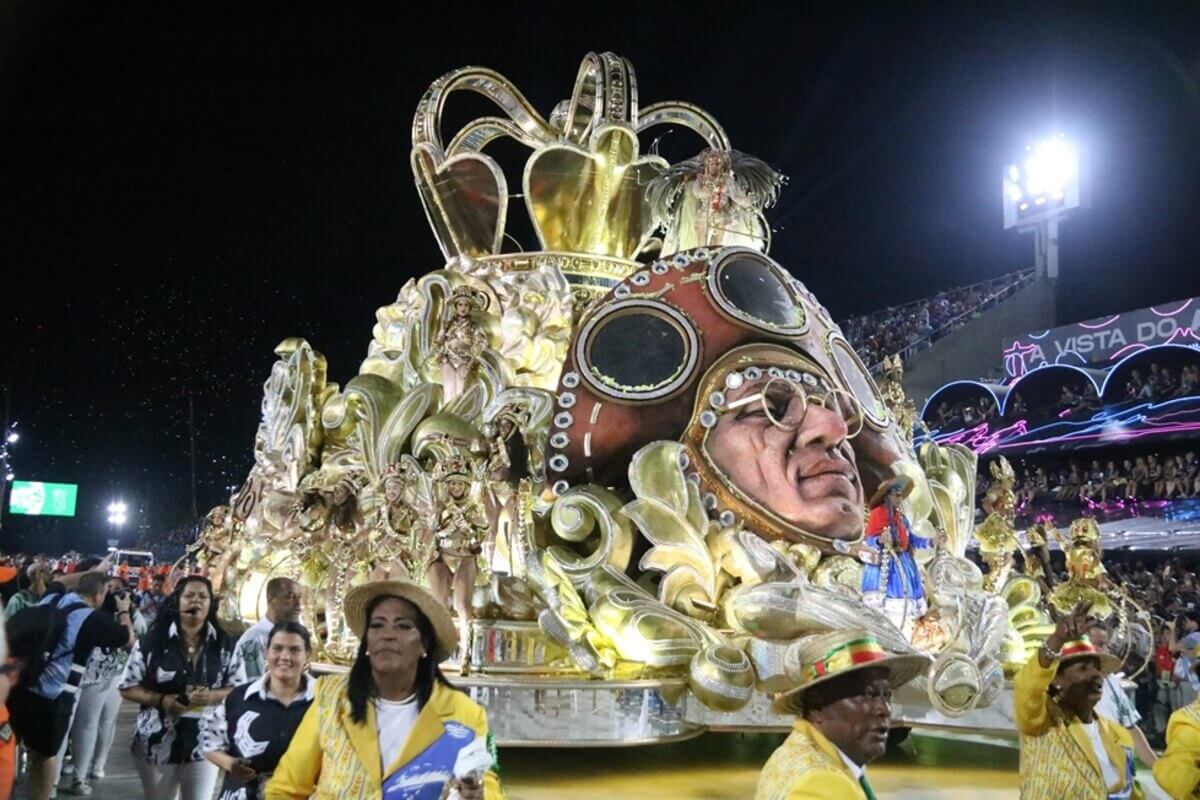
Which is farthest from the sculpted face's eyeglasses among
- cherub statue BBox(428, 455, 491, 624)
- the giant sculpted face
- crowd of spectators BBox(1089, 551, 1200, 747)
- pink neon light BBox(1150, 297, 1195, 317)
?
pink neon light BBox(1150, 297, 1195, 317)

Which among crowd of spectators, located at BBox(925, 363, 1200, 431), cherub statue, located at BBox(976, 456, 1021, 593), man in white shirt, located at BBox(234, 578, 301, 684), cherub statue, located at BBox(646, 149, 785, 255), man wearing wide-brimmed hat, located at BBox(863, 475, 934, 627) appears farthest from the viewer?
crowd of spectators, located at BBox(925, 363, 1200, 431)

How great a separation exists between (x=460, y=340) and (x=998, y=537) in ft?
15.5

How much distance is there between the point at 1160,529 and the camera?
51.8ft

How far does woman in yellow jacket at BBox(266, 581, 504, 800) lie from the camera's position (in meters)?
2.82

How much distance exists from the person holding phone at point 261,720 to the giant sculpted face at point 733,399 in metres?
4.83

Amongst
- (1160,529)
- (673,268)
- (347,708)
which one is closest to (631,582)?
(673,268)

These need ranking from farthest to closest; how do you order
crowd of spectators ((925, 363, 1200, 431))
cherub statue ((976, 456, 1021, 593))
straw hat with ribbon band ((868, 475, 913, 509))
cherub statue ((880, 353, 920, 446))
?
crowd of spectators ((925, 363, 1200, 431))
cherub statue ((880, 353, 920, 446))
cherub statue ((976, 456, 1021, 593))
straw hat with ribbon band ((868, 475, 913, 509))

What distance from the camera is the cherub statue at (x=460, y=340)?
9594 millimetres

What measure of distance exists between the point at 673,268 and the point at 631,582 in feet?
8.80

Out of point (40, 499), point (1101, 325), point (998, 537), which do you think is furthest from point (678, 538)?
point (40, 499)

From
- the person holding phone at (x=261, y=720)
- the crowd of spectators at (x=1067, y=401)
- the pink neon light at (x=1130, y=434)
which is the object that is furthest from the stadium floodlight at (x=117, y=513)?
the person holding phone at (x=261, y=720)

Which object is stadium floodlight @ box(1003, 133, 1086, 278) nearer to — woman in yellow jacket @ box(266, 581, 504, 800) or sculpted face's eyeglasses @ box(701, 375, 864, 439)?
sculpted face's eyeglasses @ box(701, 375, 864, 439)

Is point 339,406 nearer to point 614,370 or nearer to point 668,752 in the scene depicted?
point 614,370

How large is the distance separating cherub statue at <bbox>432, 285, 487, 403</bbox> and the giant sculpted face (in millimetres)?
1105
